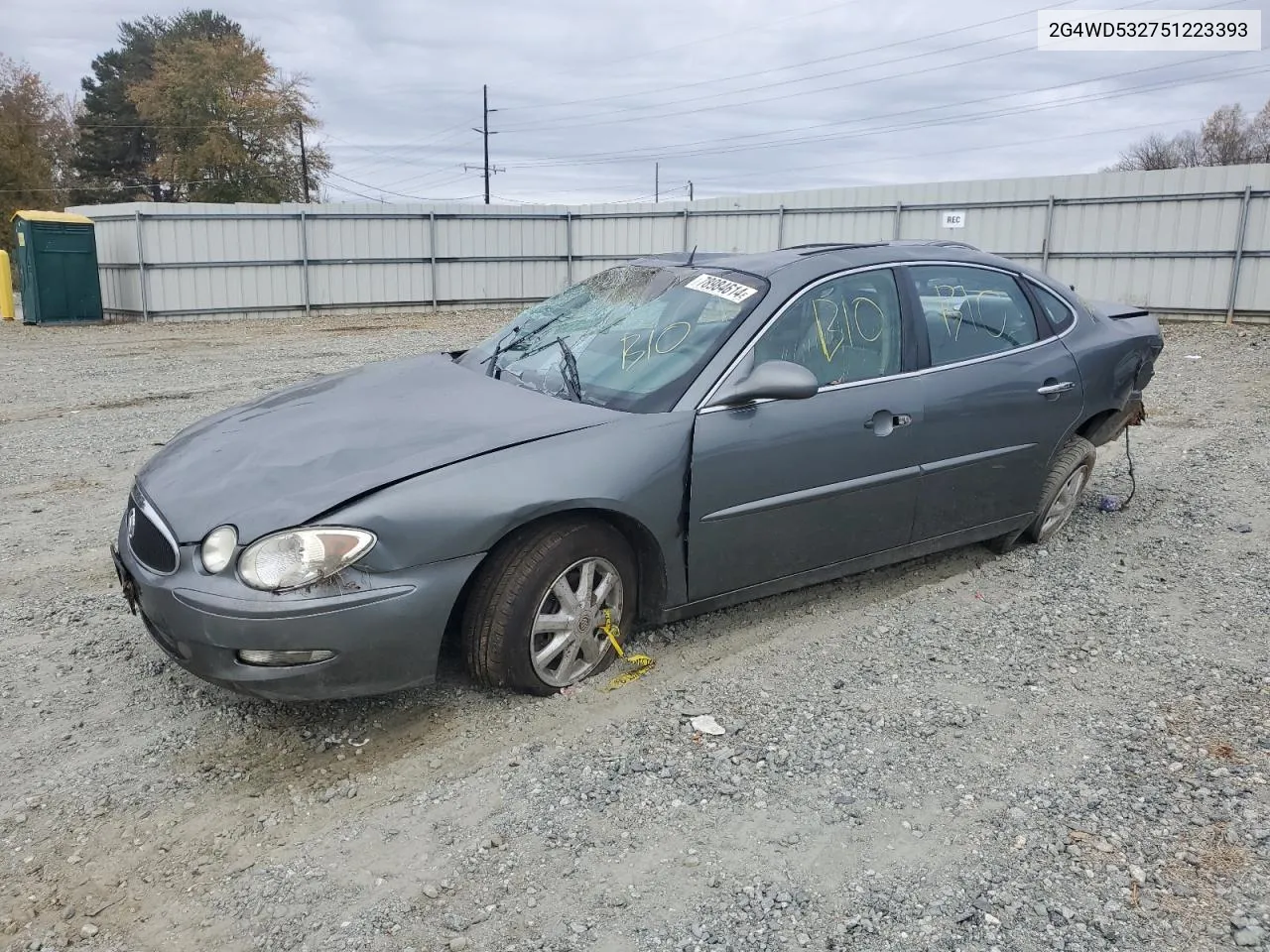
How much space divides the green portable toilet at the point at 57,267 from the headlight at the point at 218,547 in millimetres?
17235

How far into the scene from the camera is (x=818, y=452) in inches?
154

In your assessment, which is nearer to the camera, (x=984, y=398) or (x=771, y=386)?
(x=771, y=386)

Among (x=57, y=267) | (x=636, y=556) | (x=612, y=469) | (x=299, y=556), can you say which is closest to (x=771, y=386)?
(x=612, y=469)

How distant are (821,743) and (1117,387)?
3030 mm

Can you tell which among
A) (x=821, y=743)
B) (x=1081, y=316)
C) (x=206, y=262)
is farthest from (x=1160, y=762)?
(x=206, y=262)

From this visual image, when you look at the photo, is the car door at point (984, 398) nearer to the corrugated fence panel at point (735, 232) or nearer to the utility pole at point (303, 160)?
the corrugated fence panel at point (735, 232)

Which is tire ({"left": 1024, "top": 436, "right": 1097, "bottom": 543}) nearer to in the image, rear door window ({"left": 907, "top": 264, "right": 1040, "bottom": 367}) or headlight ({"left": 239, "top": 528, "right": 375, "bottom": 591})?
rear door window ({"left": 907, "top": 264, "right": 1040, "bottom": 367})

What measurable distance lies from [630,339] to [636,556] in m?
0.95

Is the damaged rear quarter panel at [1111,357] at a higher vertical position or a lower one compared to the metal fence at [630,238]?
lower

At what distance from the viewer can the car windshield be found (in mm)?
3803

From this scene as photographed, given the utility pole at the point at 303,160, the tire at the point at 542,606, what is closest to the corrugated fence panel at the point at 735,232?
the tire at the point at 542,606

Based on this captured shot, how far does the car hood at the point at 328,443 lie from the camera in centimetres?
310

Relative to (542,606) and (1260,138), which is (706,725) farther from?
(1260,138)

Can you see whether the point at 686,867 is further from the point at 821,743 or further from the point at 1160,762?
the point at 1160,762
